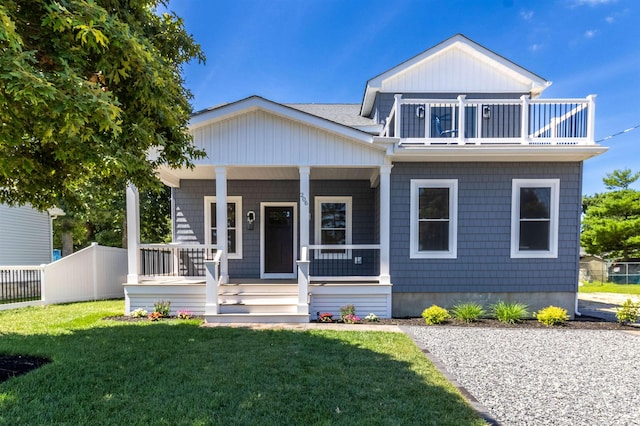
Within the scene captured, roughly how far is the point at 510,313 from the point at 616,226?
19734 mm

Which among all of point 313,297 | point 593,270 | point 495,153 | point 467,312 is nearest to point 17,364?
point 313,297

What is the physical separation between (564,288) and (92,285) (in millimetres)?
12188

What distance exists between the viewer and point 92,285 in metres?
9.05

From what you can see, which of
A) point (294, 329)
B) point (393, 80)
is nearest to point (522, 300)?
point (294, 329)

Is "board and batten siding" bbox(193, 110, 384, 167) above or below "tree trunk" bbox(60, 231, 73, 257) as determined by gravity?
above

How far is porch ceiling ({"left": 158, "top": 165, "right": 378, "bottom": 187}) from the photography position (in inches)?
294

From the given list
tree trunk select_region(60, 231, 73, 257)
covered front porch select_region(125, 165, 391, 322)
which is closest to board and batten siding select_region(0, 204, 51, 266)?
tree trunk select_region(60, 231, 73, 257)

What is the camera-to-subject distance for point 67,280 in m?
8.56

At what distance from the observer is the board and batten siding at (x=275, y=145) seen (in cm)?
650

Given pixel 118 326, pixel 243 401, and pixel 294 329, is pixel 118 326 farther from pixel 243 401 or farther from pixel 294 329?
pixel 243 401

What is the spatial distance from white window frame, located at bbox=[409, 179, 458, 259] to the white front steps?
2.83 metres

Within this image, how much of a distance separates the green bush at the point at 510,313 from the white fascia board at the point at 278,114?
4406 millimetres

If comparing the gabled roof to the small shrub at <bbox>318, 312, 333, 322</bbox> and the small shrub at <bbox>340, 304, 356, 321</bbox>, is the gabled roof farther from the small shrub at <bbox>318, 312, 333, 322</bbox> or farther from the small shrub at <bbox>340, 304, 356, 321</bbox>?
the small shrub at <bbox>318, 312, 333, 322</bbox>

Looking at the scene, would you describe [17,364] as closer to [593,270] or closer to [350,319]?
[350,319]
